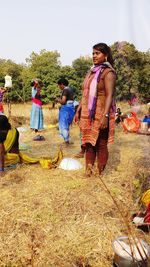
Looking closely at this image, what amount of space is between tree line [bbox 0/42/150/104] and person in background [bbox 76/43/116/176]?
60.6 feet

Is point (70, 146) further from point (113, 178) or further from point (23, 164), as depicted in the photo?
point (113, 178)

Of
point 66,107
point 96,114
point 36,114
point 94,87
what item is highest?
point 94,87

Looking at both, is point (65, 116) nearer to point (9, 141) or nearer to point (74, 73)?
point (9, 141)

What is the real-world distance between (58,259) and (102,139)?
2182 millimetres

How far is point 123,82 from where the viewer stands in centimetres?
2834

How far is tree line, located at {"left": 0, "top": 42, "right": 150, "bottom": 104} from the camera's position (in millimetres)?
24359

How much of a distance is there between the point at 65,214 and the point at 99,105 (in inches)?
65.1

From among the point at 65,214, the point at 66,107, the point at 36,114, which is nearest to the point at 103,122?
the point at 65,214

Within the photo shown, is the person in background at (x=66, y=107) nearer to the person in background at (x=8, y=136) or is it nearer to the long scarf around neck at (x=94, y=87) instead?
the person in background at (x=8, y=136)

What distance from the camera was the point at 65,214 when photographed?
154 inches

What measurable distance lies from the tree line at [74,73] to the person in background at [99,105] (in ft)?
60.6

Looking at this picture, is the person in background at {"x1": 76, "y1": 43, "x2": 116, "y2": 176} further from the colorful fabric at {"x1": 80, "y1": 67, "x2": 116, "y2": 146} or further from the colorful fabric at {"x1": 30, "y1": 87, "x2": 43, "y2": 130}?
the colorful fabric at {"x1": 30, "y1": 87, "x2": 43, "y2": 130}

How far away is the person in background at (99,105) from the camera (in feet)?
15.5

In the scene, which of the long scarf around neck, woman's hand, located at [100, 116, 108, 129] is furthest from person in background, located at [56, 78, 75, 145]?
woman's hand, located at [100, 116, 108, 129]
